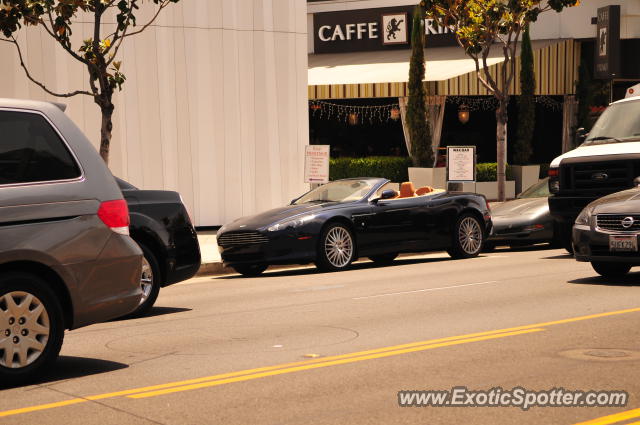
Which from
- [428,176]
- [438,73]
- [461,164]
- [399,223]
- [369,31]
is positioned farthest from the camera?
[369,31]

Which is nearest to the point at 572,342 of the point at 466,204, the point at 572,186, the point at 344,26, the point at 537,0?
the point at 572,186

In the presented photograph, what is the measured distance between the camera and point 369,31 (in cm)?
3997

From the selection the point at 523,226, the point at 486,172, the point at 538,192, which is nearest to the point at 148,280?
the point at 523,226

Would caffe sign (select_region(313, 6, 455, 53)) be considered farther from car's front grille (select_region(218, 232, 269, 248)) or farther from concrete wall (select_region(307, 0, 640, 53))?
car's front grille (select_region(218, 232, 269, 248))

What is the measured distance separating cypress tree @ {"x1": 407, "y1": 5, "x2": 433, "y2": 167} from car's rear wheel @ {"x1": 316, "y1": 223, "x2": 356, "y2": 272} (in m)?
18.4

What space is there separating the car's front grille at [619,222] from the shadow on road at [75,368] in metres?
6.74

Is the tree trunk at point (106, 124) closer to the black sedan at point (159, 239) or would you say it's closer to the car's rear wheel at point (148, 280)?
the black sedan at point (159, 239)

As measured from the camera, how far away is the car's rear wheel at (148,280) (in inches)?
470

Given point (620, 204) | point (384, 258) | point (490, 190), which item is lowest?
point (490, 190)

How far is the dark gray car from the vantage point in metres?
7.57

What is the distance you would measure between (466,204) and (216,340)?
9.55m

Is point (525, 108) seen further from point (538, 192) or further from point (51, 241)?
point (51, 241)

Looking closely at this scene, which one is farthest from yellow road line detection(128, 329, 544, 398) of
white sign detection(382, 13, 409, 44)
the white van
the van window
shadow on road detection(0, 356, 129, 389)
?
white sign detection(382, 13, 409, 44)

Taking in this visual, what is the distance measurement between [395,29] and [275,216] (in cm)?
2406
